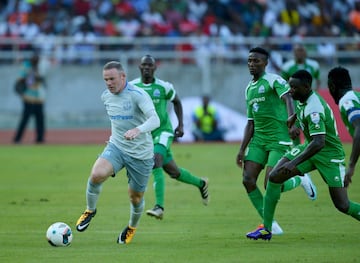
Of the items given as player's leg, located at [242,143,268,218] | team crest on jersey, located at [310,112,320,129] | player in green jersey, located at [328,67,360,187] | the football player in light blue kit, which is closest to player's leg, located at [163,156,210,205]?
player's leg, located at [242,143,268,218]

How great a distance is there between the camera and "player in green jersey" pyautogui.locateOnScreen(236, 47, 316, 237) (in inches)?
503

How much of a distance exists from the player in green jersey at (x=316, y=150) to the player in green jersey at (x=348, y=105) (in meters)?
0.23

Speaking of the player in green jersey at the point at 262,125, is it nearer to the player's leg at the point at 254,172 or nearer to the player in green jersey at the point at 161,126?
the player's leg at the point at 254,172

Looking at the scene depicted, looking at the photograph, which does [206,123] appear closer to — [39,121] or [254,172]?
[39,121]

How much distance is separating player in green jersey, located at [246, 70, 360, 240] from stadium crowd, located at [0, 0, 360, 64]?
68.6 feet

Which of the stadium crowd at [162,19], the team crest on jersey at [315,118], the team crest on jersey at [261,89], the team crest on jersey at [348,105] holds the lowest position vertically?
the team crest on jersey at [315,118]

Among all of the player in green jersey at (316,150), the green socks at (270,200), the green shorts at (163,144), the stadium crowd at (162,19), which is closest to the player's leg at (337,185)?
the player in green jersey at (316,150)

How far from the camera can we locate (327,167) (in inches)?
451

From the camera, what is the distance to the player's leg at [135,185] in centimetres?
1190

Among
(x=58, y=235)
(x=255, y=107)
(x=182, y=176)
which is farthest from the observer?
(x=182, y=176)

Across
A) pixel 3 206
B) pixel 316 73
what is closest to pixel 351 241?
pixel 3 206

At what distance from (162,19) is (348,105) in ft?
76.0

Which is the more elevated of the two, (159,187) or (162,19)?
(162,19)

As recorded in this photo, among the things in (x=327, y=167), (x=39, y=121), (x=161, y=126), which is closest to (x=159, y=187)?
(x=161, y=126)
